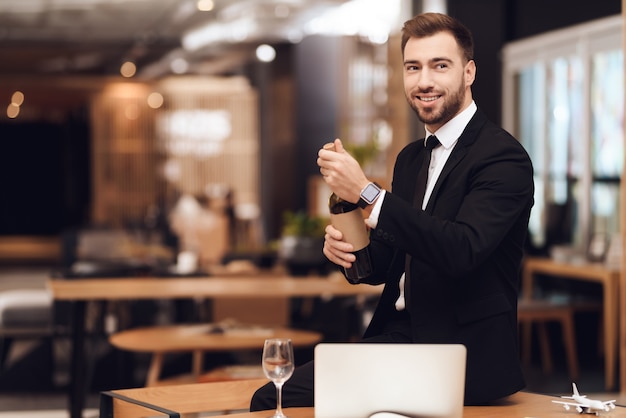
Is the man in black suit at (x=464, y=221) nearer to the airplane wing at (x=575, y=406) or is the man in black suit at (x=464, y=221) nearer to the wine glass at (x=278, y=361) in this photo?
the airplane wing at (x=575, y=406)

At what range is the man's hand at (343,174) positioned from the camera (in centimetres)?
247

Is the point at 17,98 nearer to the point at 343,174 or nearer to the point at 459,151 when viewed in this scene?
the point at 459,151

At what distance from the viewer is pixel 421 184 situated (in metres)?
2.85

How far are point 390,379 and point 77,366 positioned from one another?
13.9 feet

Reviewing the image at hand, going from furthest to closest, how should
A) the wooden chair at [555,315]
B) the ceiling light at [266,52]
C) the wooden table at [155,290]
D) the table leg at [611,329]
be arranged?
1. the ceiling light at [266,52]
2. the wooden chair at [555,315]
3. the table leg at [611,329]
4. the wooden table at [155,290]

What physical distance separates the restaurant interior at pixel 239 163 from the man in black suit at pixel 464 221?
2805 millimetres

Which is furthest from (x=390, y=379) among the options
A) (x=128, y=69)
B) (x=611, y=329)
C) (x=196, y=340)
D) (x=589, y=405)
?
(x=128, y=69)

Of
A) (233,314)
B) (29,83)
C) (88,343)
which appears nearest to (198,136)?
(29,83)

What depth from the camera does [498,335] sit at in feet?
8.75

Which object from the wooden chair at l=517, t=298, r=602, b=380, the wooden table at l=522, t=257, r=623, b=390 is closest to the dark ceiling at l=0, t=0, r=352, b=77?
the wooden table at l=522, t=257, r=623, b=390

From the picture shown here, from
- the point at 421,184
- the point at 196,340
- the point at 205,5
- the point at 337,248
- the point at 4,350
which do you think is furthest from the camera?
the point at 205,5

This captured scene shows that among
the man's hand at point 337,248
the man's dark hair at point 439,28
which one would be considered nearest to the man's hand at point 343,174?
the man's hand at point 337,248

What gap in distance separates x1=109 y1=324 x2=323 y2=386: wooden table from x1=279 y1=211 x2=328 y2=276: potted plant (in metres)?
3.55

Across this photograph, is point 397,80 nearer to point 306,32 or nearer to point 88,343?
point 88,343
